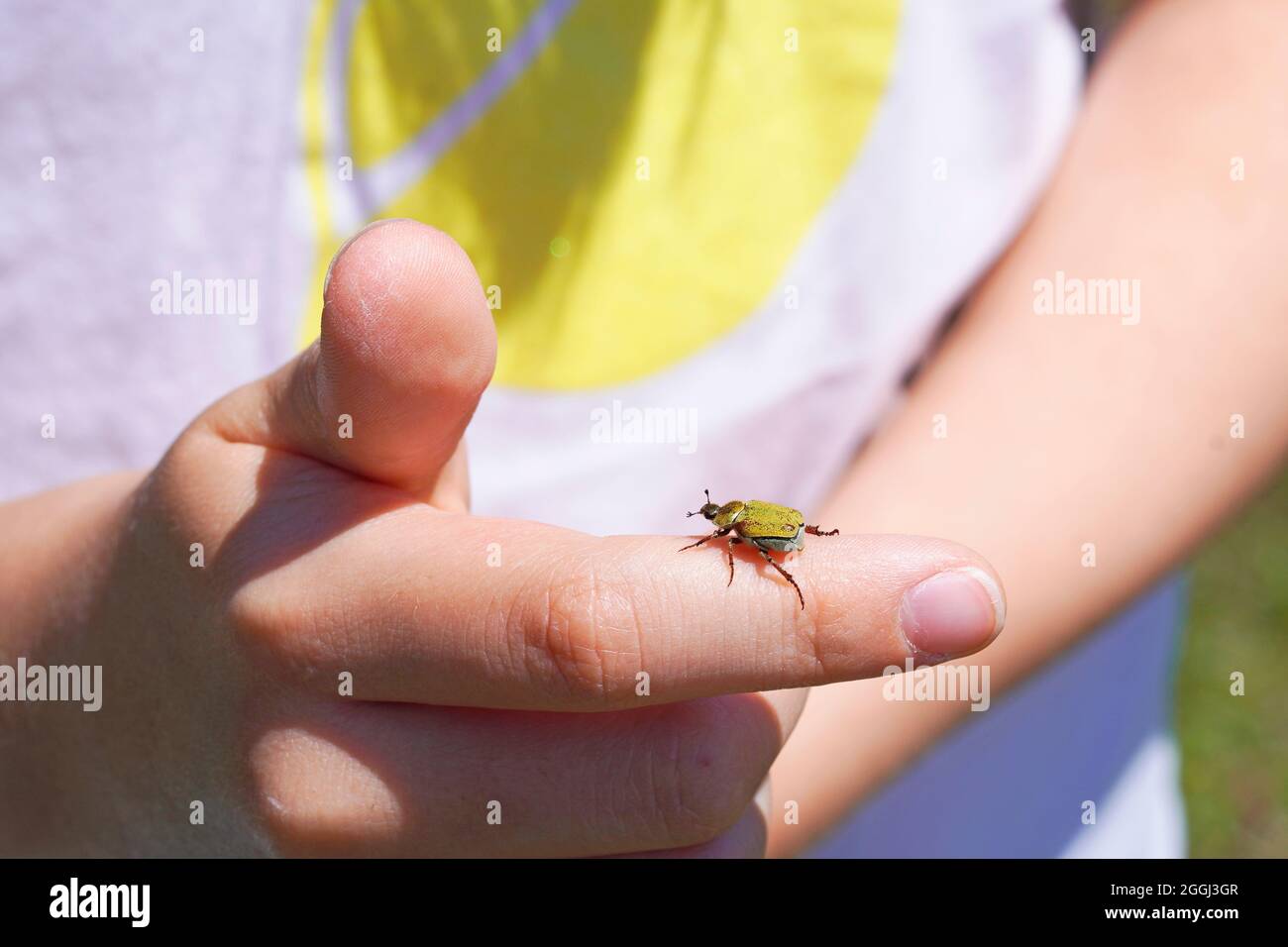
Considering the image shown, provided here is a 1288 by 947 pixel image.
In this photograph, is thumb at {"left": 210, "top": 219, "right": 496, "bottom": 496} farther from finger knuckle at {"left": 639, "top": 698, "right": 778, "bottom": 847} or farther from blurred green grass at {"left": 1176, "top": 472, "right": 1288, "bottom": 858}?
blurred green grass at {"left": 1176, "top": 472, "right": 1288, "bottom": 858}

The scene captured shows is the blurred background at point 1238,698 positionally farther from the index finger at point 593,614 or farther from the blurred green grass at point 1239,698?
the index finger at point 593,614

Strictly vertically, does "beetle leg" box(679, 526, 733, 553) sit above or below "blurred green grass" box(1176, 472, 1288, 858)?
above

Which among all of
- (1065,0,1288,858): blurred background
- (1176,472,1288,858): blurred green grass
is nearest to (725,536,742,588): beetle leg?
(1065,0,1288,858): blurred background

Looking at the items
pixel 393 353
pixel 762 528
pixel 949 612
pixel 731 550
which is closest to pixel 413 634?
pixel 393 353

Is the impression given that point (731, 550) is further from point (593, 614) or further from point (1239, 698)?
point (1239, 698)

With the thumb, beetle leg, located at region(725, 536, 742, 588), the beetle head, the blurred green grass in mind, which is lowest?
the blurred green grass

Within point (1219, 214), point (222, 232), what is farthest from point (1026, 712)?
point (222, 232)

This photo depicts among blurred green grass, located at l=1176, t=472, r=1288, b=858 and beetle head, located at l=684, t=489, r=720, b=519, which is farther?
blurred green grass, located at l=1176, t=472, r=1288, b=858

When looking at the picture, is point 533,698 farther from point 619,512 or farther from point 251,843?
point 619,512
